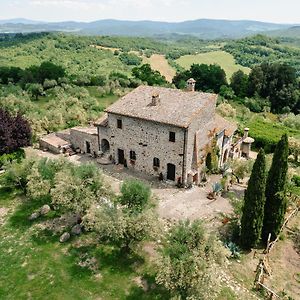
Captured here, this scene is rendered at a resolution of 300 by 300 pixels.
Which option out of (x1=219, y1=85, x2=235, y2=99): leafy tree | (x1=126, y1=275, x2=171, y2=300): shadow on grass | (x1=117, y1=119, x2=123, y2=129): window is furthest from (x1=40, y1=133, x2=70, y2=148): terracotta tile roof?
(x1=219, y1=85, x2=235, y2=99): leafy tree

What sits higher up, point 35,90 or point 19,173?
point 19,173

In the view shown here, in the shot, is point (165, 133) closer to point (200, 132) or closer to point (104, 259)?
point (200, 132)

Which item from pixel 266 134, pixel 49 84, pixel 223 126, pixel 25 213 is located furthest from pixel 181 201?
pixel 49 84

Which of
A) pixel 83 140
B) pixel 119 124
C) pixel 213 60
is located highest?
pixel 119 124

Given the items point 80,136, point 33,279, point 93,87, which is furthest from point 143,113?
point 93,87

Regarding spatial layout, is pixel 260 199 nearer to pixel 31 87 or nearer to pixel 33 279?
pixel 33 279

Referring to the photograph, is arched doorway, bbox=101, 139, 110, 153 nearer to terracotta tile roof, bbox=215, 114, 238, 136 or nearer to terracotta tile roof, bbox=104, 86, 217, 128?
terracotta tile roof, bbox=104, 86, 217, 128
